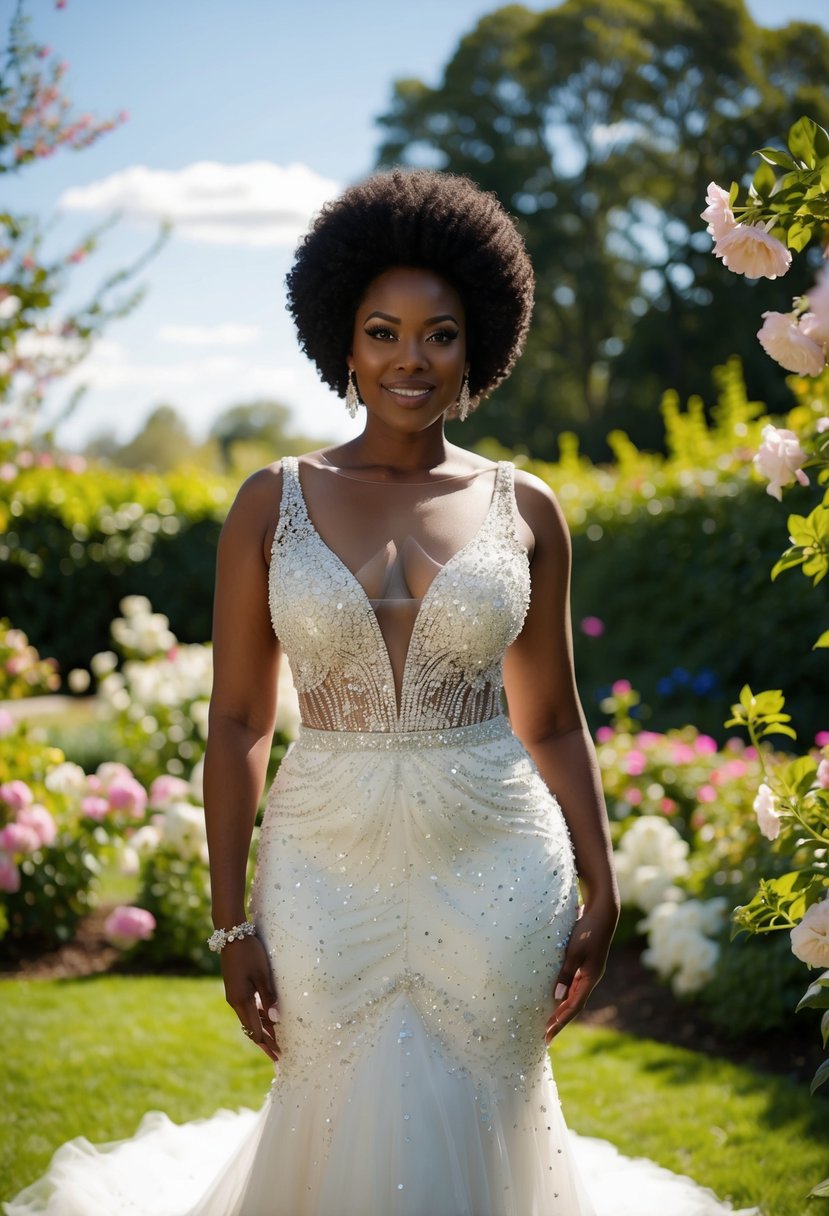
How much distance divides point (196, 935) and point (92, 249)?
3425mm

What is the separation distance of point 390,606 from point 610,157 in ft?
111

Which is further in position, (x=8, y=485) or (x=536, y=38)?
(x=536, y=38)

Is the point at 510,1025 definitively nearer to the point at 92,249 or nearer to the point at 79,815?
the point at 79,815

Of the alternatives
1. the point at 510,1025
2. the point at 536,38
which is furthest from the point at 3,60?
Answer: the point at 536,38

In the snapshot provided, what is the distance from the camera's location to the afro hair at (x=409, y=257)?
2.85 meters

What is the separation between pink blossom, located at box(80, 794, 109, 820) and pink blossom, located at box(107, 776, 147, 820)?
41 mm

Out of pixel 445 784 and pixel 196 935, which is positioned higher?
pixel 445 784

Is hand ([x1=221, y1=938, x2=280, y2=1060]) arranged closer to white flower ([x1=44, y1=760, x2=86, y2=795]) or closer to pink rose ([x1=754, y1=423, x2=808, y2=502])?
pink rose ([x1=754, y1=423, x2=808, y2=502])

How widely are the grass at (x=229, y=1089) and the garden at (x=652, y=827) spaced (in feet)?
0.04

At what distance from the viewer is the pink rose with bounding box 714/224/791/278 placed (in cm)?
215

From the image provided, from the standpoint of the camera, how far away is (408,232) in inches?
111

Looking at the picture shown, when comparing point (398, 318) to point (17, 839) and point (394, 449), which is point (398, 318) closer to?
point (394, 449)

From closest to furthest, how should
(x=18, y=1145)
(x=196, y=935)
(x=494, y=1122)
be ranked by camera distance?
(x=494, y=1122), (x=18, y=1145), (x=196, y=935)

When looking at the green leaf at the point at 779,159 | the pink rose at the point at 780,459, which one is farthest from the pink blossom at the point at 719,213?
the pink rose at the point at 780,459
